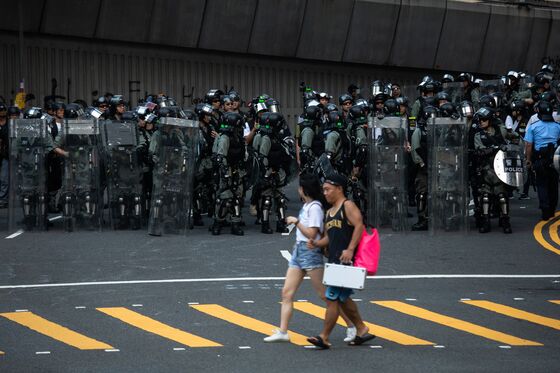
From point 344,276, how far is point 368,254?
0.33 m

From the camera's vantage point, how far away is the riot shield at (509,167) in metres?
21.5

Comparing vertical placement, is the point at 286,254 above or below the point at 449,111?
below

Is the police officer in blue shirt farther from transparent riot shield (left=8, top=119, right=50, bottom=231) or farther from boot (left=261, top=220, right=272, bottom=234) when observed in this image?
transparent riot shield (left=8, top=119, right=50, bottom=231)

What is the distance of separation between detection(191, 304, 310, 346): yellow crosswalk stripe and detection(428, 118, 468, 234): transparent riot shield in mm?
7414

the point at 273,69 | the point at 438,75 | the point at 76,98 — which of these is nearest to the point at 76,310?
the point at 76,98

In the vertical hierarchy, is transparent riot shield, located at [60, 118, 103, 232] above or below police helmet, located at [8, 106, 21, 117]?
below

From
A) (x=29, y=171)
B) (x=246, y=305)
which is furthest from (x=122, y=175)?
(x=246, y=305)

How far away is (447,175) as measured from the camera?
21.8 meters

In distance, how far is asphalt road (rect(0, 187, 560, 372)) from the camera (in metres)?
12.1

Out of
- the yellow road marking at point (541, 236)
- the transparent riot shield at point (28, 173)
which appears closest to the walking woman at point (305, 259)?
the yellow road marking at point (541, 236)

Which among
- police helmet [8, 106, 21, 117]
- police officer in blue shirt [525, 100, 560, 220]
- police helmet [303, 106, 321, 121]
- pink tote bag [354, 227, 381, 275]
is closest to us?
pink tote bag [354, 227, 381, 275]

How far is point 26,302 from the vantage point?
50.6 ft

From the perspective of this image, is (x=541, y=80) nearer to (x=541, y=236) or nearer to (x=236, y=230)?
(x=541, y=236)

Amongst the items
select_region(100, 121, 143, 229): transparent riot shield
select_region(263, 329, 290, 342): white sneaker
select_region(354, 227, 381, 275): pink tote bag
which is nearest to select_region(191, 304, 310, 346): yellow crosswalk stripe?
select_region(263, 329, 290, 342): white sneaker
